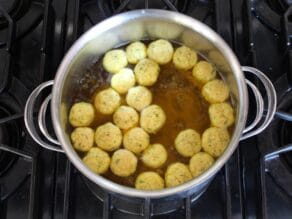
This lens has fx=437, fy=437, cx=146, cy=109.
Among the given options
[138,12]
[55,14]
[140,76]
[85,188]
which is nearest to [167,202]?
[85,188]

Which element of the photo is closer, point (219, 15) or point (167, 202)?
point (167, 202)

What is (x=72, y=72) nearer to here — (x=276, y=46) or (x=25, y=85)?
(x=25, y=85)

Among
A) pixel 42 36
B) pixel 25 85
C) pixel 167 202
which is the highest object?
pixel 42 36

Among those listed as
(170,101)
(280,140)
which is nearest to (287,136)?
(280,140)

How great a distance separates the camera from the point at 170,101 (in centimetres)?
94

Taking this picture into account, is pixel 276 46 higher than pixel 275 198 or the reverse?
higher

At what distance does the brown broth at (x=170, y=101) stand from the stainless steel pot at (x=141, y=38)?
0.03 meters

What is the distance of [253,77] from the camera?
93 centimetres

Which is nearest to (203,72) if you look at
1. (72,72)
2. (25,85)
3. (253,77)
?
(253,77)

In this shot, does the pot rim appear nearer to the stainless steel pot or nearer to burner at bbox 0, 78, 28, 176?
the stainless steel pot

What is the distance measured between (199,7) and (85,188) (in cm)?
49

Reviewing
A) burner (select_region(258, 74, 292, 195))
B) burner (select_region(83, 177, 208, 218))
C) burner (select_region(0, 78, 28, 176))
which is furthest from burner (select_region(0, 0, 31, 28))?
burner (select_region(258, 74, 292, 195))

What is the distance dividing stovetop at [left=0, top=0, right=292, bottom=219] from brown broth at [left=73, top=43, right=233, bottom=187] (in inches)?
3.2

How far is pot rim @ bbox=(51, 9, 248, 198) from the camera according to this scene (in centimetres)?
74
